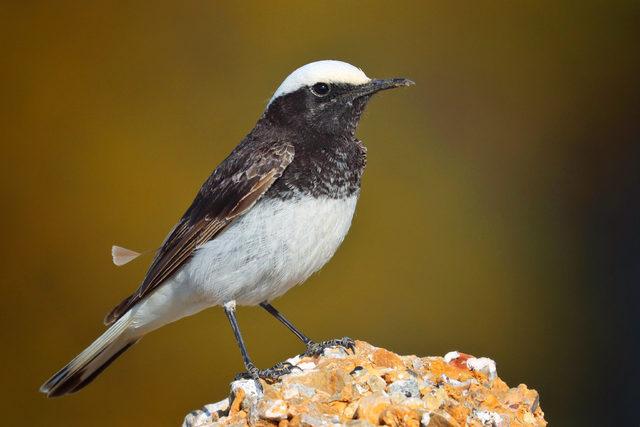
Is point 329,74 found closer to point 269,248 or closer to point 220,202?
point 220,202

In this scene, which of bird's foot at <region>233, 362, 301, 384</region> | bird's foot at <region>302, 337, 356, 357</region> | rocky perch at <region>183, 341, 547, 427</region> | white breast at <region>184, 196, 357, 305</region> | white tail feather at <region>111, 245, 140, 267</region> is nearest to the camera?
rocky perch at <region>183, 341, 547, 427</region>

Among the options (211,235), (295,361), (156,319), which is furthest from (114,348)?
(295,361)

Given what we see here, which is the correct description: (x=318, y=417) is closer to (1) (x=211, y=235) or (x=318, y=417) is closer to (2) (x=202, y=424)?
(2) (x=202, y=424)

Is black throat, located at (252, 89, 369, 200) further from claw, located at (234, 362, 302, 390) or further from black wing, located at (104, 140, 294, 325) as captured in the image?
claw, located at (234, 362, 302, 390)

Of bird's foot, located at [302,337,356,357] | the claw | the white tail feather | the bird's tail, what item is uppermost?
the white tail feather

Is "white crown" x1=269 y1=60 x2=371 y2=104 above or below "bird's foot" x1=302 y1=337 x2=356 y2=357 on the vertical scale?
above

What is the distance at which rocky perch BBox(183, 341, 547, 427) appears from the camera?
3076 millimetres

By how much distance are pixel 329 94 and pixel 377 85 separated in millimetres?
247

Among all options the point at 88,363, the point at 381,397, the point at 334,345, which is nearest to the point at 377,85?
the point at 334,345

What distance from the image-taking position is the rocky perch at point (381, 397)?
308 centimetres

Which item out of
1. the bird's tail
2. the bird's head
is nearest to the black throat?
the bird's head

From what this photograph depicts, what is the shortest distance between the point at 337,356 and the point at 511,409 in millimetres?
743

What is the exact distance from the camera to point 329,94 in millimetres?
4496

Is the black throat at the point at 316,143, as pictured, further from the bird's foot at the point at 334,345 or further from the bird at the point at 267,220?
the bird's foot at the point at 334,345
